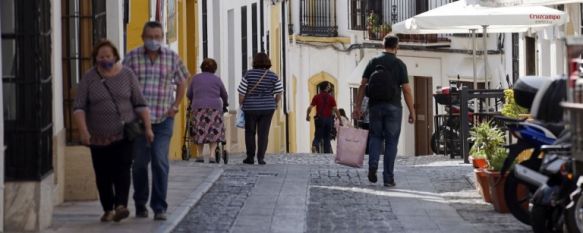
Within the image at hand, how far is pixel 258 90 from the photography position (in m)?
21.6

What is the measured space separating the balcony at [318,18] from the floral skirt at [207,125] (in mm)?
23239

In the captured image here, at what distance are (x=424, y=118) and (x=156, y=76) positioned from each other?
1067 inches

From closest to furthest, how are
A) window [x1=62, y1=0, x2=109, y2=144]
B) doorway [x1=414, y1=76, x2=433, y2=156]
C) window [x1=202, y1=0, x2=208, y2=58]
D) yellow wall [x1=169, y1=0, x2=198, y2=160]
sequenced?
window [x1=62, y1=0, x2=109, y2=144]
yellow wall [x1=169, y1=0, x2=198, y2=160]
window [x1=202, y1=0, x2=208, y2=58]
doorway [x1=414, y1=76, x2=433, y2=156]

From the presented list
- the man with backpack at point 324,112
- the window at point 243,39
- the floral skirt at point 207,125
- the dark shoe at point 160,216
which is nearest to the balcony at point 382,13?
the man with backpack at point 324,112

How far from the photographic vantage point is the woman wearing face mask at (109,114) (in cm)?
1303

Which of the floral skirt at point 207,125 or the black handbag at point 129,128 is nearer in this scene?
the black handbag at point 129,128

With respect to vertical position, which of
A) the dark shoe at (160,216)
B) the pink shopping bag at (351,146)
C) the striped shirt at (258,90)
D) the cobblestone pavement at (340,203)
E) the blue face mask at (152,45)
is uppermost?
the blue face mask at (152,45)

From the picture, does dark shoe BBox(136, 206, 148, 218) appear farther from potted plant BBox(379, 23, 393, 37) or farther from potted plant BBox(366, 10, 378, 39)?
potted plant BBox(366, 10, 378, 39)

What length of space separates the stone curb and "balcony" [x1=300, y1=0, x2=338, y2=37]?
2648 cm

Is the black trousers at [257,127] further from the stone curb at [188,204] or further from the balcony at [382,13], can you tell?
the balcony at [382,13]

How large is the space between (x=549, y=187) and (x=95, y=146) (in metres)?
3.65

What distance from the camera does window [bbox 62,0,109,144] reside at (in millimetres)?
15227

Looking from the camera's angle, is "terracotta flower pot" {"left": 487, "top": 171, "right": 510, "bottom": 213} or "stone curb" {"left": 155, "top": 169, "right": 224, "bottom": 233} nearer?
"stone curb" {"left": 155, "top": 169, "right": 224, "bottom": 233}

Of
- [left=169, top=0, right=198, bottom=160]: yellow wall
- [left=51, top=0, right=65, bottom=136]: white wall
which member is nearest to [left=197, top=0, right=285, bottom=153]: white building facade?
[left=169, top=0, right=198, bottom=160]: yellow wall
